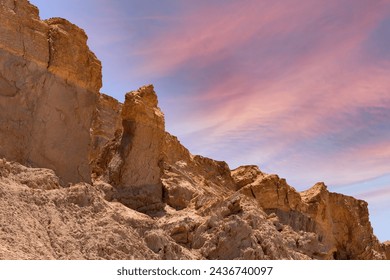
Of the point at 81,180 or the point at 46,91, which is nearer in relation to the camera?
the point at 46,91

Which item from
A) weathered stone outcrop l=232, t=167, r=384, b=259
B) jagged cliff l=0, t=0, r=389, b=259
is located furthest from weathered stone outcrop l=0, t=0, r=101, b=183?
weathered stone outcrop l=232, t=167, r=384, b=259

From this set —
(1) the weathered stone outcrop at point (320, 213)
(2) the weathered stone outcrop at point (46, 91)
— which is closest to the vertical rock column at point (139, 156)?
(2) the weathered stone outcrop at point (46, 91)

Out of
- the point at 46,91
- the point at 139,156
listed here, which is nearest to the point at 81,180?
the point at 46,91

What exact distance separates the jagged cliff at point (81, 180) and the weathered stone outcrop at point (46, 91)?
0.03 meters

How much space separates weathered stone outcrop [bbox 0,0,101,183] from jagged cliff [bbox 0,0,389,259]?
0.03 meters

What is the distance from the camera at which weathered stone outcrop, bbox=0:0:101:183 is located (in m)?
17.4

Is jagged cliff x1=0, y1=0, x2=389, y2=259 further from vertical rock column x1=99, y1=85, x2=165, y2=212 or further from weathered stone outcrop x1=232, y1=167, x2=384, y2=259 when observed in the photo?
weathered stone outcrop x1=232, y1=167, x2=384, y2=259

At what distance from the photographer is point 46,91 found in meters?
18.6

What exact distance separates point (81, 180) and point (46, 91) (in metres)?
2.97

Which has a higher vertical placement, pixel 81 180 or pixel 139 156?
pixel 139 156

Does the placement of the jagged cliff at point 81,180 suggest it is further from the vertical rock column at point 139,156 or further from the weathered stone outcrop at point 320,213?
the weathered stone outcrop at point 320,213

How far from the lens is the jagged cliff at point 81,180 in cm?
1521

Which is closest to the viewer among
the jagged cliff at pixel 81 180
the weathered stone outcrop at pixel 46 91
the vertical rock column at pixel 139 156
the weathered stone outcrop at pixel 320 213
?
the jagged cliff at pixel 81 180

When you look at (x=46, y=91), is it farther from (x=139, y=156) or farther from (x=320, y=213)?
(x=320, y=213)
